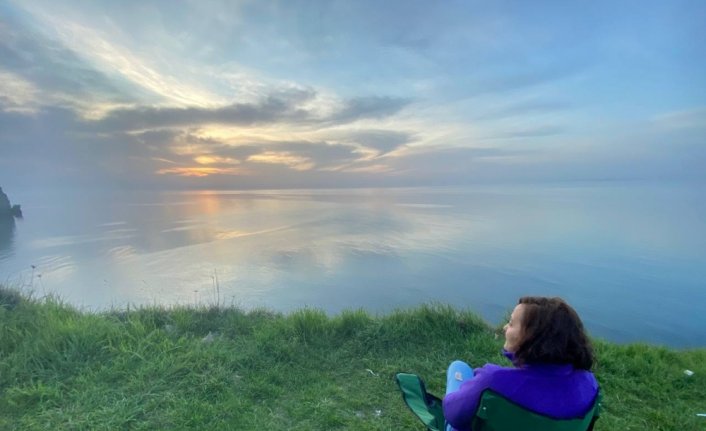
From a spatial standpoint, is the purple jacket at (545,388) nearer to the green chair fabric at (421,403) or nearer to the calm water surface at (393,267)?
the green chair fabric at (421,403)

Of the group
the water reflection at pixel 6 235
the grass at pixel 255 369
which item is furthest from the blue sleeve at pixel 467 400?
the water reflection at pixel 6 235

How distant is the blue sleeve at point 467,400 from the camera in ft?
4.81

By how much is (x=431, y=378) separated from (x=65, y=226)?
3451 cm

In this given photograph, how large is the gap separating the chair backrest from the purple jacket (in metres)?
0.02

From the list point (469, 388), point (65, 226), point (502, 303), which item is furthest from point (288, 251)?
point (65, 226)

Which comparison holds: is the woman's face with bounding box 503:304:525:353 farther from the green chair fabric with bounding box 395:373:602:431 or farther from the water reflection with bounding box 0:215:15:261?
the water reflection with bounding box 0:215:15:261

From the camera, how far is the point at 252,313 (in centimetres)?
517

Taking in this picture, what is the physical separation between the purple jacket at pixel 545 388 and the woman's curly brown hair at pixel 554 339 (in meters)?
0.03

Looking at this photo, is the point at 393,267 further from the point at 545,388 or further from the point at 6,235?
the point at 6,235

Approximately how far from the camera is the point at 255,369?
11.6 feet

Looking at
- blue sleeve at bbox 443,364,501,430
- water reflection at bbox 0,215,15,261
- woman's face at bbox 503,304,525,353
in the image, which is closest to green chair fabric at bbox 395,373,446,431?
blue sleeve at bbox 443,364,501,430

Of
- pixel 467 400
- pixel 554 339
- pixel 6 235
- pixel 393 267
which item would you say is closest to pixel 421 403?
pixel 467 400

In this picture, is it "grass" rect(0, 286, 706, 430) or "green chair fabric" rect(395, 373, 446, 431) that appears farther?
"grass" rect(0, 286, 706, 430)

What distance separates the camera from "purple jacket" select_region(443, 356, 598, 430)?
136 centimetres
